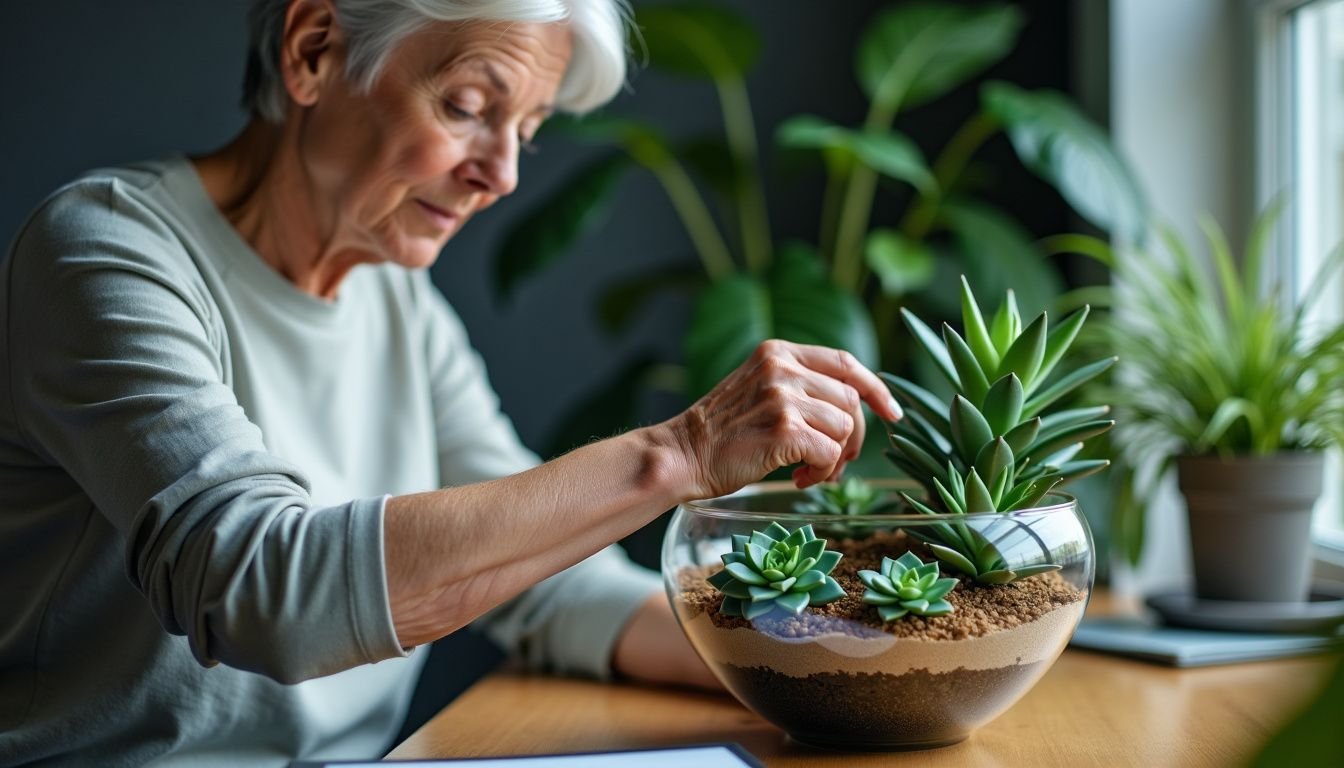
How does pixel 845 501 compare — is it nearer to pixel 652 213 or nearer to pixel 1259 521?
pixel 1259 521

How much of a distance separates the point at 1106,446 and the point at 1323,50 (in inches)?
27.2

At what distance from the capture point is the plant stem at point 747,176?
2.11 m

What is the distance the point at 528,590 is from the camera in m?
1.37

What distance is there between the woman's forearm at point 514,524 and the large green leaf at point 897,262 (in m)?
0.92

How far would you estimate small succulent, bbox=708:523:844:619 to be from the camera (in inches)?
31.7

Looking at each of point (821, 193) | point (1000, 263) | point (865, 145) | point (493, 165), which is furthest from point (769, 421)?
point (821, 193)

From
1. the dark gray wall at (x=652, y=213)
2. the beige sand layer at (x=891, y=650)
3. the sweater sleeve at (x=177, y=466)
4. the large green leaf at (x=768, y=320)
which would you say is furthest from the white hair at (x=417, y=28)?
the dark gray wall at (x=652, y=213)

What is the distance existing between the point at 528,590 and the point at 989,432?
0.67 metres

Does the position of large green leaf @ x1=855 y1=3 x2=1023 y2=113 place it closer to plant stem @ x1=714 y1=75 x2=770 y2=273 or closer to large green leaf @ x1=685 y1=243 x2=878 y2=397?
plant stem @ x1=714 y1=75 x2=770 y2=273

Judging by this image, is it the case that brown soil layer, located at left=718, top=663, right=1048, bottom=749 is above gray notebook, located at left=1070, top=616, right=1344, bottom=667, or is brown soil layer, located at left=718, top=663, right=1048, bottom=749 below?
above

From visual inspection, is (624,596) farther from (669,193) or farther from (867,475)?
(669,193)

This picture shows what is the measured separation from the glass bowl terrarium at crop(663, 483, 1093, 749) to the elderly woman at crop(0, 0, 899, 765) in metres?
0.08

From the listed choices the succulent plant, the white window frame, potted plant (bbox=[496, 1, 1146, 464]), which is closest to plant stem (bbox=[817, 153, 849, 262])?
potted plant (bbox=[496, 1, 1146, 464])

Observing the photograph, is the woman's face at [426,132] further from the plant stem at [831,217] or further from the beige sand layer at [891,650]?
the plant stem at [831,217]
